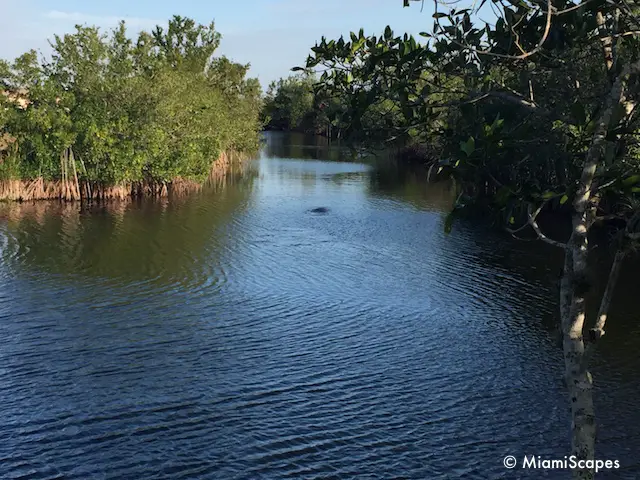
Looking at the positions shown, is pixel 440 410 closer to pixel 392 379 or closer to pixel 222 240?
pixel 392 379

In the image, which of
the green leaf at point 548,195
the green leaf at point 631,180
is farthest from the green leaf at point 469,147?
the green leaf at point 631,180

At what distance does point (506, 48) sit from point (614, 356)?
9.56m

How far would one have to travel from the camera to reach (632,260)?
20781mm

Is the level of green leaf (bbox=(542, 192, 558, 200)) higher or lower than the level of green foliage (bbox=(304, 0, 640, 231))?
lower

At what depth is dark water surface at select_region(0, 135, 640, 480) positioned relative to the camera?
9.12 meters

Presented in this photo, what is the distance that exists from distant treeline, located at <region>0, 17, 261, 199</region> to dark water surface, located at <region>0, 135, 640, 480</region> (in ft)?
17.9

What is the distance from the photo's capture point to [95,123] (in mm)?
28250

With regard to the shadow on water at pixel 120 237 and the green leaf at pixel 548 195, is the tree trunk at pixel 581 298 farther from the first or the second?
the shadow on water at pixel 120 237

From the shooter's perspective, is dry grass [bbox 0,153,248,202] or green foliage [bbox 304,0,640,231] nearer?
green foliage [bbox 304,0,640,231]

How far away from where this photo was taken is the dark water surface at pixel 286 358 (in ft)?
29.9

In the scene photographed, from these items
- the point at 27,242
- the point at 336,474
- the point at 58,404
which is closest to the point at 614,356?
the point at 336,474

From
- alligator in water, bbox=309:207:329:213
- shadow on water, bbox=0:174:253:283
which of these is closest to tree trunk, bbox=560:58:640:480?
shadow on water, bbox=0:174:253:283

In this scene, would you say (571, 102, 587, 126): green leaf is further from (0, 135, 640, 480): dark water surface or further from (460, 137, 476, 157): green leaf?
(0, 135, 640, 480): dark water surface

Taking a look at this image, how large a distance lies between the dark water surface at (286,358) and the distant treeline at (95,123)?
5455 mm
